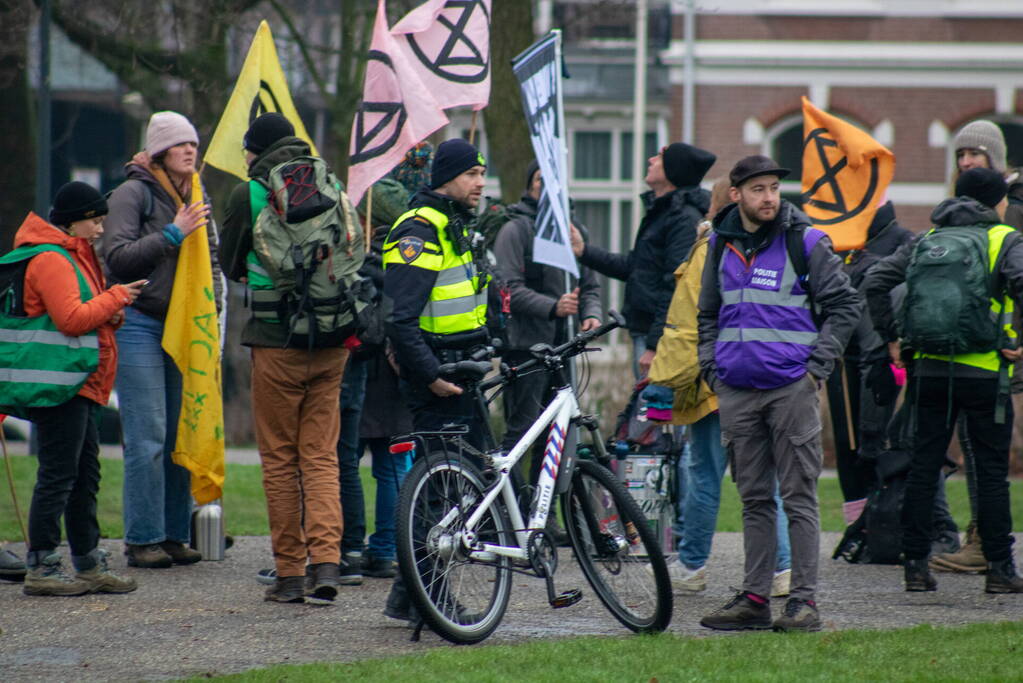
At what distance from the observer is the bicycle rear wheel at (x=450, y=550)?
230 inches

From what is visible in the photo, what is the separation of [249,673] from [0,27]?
9.07 meters

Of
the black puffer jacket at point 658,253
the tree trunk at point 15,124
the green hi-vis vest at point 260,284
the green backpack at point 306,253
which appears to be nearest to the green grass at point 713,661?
the green backpack at point 306,253

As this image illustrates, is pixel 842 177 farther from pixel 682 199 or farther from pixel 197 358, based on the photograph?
pixel 197 358

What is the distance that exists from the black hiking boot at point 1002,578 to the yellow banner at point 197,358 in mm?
3853

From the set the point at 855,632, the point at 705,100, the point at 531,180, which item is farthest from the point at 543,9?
the point at 855,632

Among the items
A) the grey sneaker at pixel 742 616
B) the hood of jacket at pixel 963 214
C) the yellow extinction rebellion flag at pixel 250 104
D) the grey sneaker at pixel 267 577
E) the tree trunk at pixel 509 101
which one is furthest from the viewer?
the tree trunk at pixel 509 101

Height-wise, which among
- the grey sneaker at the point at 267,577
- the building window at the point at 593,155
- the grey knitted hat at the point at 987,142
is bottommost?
the grey sneaker at the point at 267,577

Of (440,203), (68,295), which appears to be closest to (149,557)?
(68,295)

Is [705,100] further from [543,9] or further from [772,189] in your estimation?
[772,189]

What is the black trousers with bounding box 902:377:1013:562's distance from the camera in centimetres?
730

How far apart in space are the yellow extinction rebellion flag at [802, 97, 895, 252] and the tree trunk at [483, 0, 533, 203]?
193 inches

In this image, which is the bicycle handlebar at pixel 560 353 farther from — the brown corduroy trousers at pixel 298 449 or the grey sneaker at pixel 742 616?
the grey sneaker at pixel 742 616

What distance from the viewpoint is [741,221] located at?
657cm

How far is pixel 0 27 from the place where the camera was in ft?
42.1
